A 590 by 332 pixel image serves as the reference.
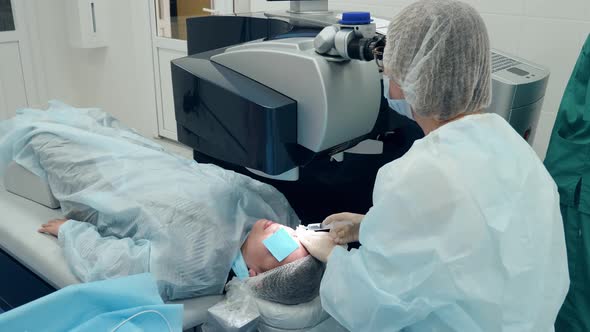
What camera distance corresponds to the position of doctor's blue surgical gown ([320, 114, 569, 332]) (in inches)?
31.0

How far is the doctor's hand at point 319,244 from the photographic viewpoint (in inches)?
44.5

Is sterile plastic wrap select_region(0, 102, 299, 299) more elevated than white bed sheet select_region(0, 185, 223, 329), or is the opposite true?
sterile plastic wrap select_region(0, 102, 299, 299)

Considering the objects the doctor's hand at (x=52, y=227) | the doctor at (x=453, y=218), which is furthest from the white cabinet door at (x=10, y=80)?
the doctor at (x=453, y=218)

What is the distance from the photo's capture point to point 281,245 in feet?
4.05

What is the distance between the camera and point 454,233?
2.56 feet

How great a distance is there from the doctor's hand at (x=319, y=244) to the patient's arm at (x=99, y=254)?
377 mm

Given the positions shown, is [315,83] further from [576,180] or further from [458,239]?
[576,180]

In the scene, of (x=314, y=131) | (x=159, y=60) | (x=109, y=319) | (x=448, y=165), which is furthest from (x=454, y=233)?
(x=159, y=60)

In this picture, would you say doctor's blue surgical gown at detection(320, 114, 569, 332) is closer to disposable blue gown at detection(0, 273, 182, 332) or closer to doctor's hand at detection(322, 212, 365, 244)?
doctor's hand at detection(322, 212, 365, 244)

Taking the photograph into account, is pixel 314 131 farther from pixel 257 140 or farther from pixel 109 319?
pixel 109 319

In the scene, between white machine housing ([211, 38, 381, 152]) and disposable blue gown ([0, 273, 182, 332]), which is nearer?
disposable blue gown ([0, 273, 182, 332])

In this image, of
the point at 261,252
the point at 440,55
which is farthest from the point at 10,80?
the point at 440,55

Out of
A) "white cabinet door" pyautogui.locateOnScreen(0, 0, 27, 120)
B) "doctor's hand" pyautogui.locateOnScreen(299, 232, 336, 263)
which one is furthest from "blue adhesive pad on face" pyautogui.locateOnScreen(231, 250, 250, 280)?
"white cabinet door" pyautogui.locateOnScreen(0, 0, 27, 120)

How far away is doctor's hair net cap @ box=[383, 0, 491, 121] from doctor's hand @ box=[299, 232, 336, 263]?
0.41 m
